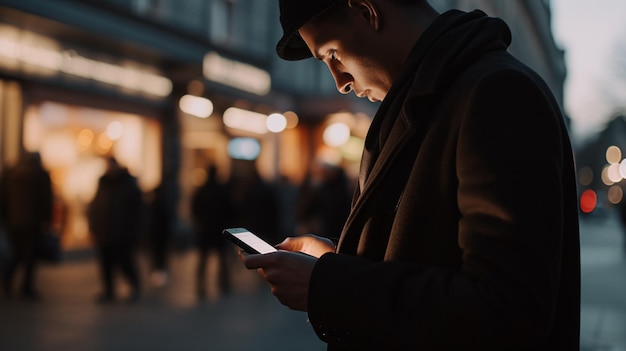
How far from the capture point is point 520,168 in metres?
1.13

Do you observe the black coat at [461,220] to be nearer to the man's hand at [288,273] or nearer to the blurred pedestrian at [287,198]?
the man's hand at [288,273]

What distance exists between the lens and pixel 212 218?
413 inches

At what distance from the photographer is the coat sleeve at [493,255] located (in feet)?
3.65

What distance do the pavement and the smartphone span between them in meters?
5.28

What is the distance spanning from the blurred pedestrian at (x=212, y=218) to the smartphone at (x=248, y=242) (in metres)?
8.70

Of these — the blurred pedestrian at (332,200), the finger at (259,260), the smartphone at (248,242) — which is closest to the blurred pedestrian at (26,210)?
the blurred pedestrian at (332,200)

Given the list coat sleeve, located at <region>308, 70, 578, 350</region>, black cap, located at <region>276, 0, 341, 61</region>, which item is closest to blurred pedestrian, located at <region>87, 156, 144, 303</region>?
black cap, located at <region>276, 0, 341, 61</region>

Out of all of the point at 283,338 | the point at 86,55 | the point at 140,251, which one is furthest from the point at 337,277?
the point at 140,251

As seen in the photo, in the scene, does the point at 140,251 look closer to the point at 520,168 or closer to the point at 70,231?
the point at 70,231

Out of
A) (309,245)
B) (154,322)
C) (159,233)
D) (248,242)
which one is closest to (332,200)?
(154,322)

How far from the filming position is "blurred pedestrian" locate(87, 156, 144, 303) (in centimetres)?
958

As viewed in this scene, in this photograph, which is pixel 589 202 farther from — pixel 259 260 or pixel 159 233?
pixel 259 260

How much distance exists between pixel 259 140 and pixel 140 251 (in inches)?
238

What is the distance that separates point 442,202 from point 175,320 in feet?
24.0
